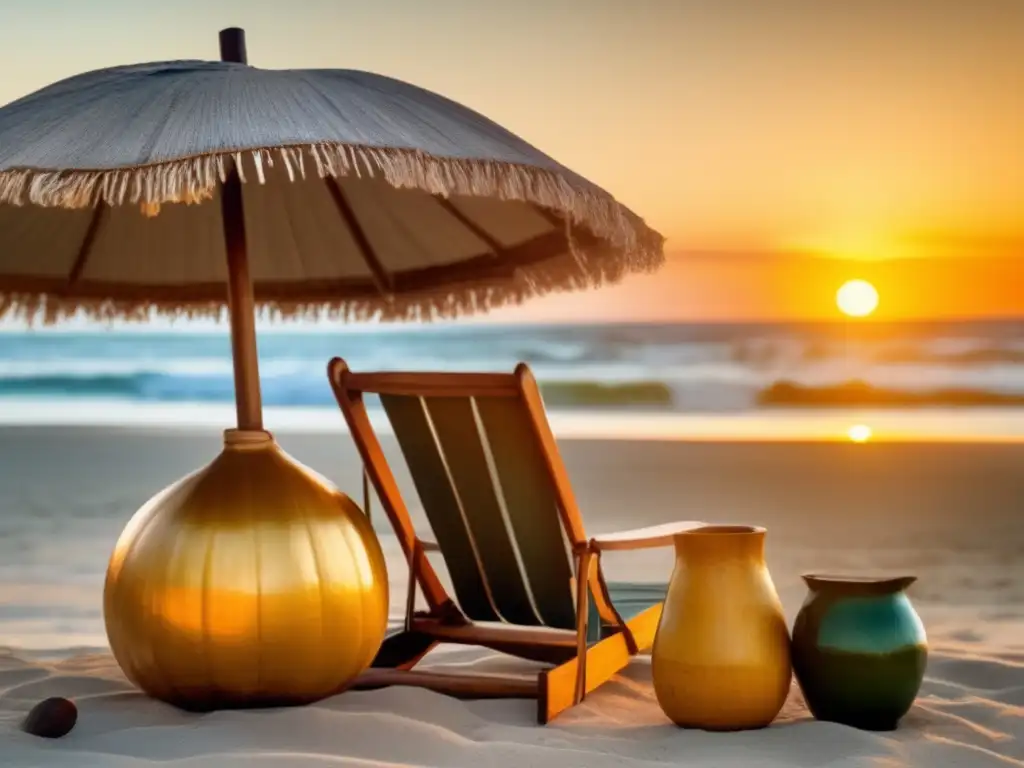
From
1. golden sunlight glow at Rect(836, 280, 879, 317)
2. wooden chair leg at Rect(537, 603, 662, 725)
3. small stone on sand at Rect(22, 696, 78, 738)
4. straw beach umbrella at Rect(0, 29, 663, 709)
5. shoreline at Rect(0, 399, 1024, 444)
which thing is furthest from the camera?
golden sunlight glow at Rect(836, 280, 879, 317)

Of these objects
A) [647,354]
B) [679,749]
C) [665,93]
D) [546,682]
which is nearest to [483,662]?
[546,682]

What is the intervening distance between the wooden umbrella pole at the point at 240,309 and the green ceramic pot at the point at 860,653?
58.6 inches

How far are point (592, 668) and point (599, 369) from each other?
15.8 metres

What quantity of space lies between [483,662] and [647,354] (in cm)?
1669

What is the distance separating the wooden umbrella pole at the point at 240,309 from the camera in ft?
10.4

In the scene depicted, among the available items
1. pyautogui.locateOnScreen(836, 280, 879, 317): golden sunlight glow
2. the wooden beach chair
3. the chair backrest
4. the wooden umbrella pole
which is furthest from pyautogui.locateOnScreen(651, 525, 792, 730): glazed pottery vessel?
pyautogui.locateOnScreen(836, 280, 879, 317): golden sunlight glow

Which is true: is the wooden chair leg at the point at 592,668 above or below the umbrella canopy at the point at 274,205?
below

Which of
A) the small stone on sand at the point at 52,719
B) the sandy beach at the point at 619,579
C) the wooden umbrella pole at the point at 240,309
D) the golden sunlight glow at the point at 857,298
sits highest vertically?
the golden sunlight glow at the point at 857,298

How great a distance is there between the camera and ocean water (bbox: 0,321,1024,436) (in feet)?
48.0

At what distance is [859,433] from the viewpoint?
11.5 metres

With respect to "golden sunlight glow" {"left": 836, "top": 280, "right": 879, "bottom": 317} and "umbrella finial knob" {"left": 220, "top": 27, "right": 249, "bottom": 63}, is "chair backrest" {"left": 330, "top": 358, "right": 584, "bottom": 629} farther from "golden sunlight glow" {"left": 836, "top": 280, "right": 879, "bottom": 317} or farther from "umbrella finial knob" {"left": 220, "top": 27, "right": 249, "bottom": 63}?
"golden sunlight glow" {"left": 836, "top": 280, "right": 879, "bottom": 317}

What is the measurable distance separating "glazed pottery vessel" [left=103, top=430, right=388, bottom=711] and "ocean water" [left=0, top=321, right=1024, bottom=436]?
9.44m

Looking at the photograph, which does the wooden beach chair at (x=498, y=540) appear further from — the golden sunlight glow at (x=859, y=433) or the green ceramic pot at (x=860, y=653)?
the golden sunlight glow at (x=859, y=433)

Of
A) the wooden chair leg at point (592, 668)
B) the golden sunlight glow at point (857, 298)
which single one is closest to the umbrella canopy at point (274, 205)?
the wooden chair leg at point (592, 668)
